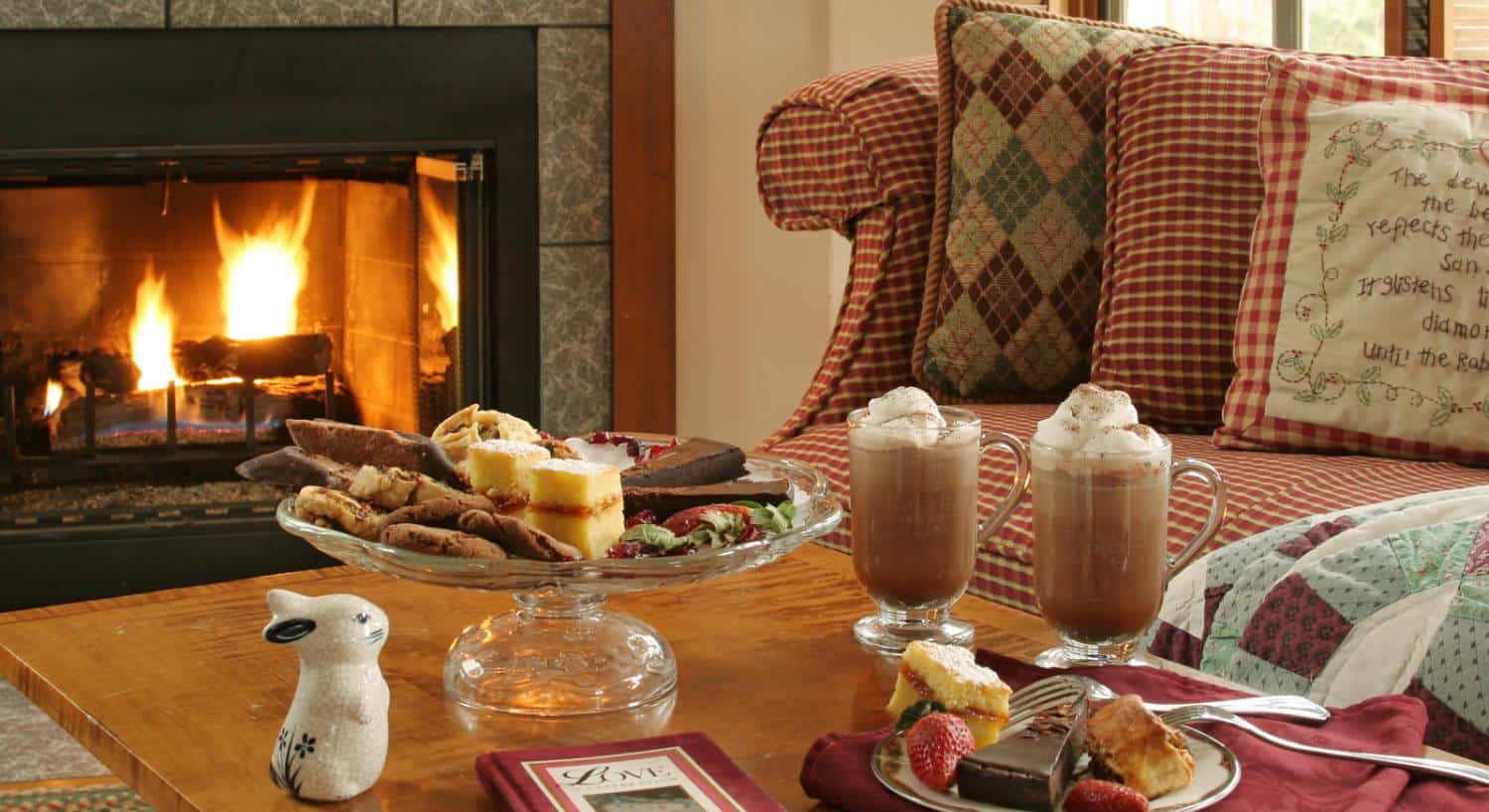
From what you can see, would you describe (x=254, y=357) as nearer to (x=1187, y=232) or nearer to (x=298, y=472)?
(x=1187, y=232)

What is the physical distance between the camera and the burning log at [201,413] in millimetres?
2809

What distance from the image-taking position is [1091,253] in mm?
2000

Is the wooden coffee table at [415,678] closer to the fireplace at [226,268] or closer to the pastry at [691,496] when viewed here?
the pastry at [691,496]

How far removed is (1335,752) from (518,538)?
1.53ft

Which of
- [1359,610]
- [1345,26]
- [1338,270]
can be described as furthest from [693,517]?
[1345,26]

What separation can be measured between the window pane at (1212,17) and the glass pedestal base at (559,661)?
1867 millimetres

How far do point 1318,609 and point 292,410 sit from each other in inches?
82.7

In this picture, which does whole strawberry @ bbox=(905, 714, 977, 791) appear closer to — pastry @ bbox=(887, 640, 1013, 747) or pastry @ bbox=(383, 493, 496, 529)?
pastry @ bbox=(887, 640, 1013, 747)

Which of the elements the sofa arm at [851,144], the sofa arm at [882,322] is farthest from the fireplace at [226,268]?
the sofa arm at [882,322]

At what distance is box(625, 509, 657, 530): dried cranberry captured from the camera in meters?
1.11

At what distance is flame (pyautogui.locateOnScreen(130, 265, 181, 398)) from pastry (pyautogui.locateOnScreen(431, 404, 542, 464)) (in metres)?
1.76

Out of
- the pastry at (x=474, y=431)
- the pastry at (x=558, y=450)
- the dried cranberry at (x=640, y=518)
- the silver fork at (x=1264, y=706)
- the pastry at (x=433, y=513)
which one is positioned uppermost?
the pastry at (x=474, y=431)

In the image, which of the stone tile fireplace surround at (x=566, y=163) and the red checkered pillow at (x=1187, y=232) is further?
the stone tile fireplace surround at (x=566, y=163)

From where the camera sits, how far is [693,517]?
106 cm
